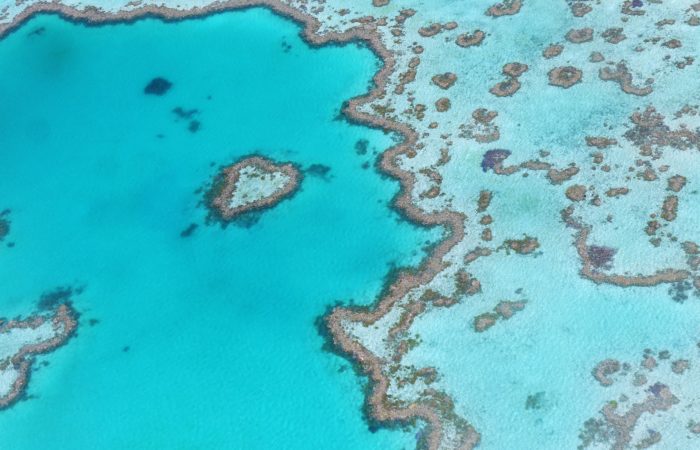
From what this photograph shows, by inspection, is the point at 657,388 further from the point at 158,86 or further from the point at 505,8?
the point at 158,86

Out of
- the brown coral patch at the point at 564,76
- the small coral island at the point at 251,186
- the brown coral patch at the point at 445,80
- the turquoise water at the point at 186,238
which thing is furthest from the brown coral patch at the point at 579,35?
the small coral island at the point at 251,186

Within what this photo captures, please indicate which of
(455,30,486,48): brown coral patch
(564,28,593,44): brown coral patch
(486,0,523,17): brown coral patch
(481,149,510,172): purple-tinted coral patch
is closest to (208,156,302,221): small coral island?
(481,149,510,172): purple-tinted coral patch

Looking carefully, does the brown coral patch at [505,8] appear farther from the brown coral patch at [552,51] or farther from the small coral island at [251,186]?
the small coral island at [251,186]

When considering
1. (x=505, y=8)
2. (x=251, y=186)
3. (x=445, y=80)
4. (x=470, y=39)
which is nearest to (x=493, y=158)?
(x=445, y=80)

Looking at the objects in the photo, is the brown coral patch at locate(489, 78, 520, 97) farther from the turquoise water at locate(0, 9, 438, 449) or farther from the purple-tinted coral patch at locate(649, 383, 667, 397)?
the purple-tinted coral patch at locate(649, 383, 667, 397)

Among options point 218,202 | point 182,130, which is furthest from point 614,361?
point 182,130

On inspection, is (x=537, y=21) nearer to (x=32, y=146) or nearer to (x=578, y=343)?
(x=578, y=343)
